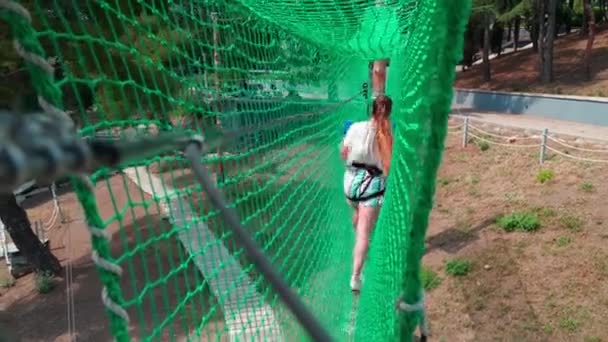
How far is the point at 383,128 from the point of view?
7.98 feet

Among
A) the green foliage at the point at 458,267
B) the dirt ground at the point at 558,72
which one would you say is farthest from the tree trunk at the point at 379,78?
the dirt ground at the point at 558,72

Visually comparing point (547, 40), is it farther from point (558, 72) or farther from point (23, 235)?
point (23, 235)

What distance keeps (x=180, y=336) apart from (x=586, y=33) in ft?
51.3

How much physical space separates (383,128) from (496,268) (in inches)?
108

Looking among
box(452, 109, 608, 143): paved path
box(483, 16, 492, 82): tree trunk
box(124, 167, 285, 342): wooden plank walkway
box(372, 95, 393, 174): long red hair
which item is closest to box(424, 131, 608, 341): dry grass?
box(452, 109, 608, 143): paved path

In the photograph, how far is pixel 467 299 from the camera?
425 centimetres

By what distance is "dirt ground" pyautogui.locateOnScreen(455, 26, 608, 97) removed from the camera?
11.5m

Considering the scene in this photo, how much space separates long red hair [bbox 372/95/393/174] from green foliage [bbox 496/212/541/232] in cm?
328

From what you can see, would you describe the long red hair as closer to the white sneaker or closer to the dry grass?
the white sneaker

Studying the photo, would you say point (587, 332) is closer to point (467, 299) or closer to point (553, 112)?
point (467, 299)

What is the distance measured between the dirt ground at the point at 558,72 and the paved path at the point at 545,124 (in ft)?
3.99

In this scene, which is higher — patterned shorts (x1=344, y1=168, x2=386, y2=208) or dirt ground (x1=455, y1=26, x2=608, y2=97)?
patterned shorts (x1=344, y1=168, x2=386, y2=208)

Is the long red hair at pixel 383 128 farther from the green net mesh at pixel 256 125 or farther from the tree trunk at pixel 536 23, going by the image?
the tree trunk at pixel 536 23

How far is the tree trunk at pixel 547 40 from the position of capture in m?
11.8
